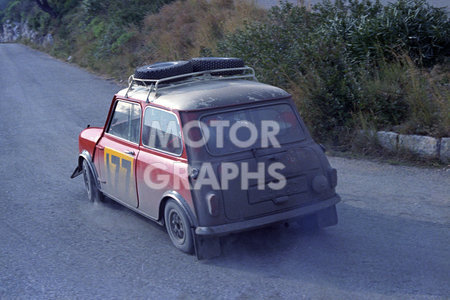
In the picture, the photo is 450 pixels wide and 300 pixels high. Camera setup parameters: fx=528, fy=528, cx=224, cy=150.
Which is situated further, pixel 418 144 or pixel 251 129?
pixel 418 144

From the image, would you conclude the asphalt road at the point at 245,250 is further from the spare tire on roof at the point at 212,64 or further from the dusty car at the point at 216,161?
the spare tire on roof at the point at 212,64

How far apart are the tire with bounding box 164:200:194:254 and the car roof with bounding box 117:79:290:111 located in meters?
1.01

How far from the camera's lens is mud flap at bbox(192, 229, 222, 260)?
504 cm

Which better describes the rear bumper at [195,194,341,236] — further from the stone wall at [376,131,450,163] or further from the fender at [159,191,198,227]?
the stone wall at [376,131,450,163]

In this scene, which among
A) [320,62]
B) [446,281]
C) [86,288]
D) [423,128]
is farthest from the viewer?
[320,62]

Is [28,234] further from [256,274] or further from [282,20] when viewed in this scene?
[282,20]

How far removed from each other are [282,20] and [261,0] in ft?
18.9

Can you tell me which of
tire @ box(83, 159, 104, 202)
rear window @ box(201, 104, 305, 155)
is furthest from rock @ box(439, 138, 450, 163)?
tire @ box(83, 159, 104, 202)

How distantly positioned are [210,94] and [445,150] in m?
4.22

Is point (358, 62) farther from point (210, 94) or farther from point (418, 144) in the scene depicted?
point (210, 94)

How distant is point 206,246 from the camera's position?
5.07m

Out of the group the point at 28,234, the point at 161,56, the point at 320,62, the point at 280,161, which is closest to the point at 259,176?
the point at 280,161

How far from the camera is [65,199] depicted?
7504 millimetres

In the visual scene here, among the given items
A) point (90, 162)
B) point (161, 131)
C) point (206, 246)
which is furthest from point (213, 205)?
point (90, 162)
